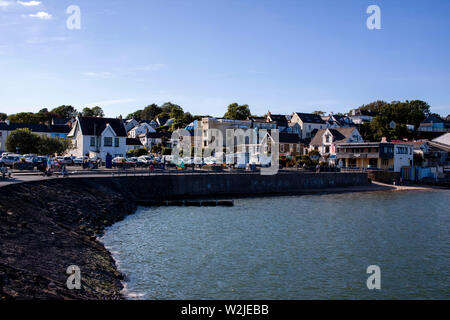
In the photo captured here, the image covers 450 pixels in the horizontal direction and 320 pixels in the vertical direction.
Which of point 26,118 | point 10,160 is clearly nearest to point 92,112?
Result: point 26,118

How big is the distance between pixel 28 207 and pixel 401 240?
26229 mm

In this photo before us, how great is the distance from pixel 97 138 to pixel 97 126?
2.47 metres

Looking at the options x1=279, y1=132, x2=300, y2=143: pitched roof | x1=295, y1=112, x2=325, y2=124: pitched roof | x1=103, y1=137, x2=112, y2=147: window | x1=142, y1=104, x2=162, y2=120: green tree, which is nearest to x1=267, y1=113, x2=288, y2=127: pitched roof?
x1=295, y1=112, x2=325, y2=124: pitched roof

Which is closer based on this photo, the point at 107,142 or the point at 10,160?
the point at 10,160

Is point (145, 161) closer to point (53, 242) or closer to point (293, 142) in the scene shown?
point (53, 242)

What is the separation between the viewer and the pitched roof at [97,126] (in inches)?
3046

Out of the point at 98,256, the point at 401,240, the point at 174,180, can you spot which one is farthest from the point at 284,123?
the point at 98,256

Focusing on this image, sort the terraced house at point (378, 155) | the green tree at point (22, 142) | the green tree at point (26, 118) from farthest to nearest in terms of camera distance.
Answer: the green tree at point (26, 118) < the terraced house at point (378, 155) < the green tree at point (22, 142)

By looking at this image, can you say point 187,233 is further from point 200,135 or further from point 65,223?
point 200,135

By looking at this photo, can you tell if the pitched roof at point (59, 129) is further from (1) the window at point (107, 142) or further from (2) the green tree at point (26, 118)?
(1) the window at point (107, 142)

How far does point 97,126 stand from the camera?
78.9 metres

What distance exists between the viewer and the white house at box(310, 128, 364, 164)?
313 ft
